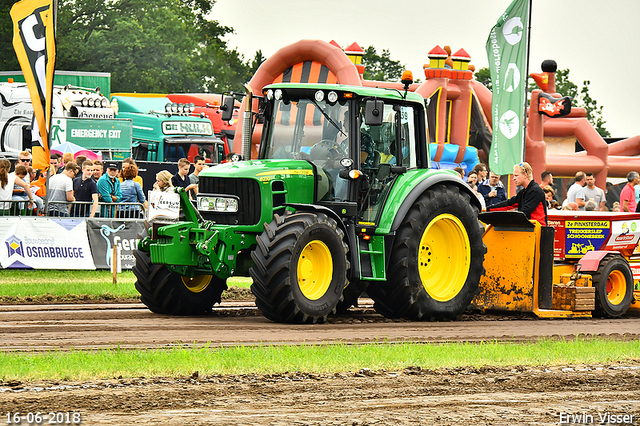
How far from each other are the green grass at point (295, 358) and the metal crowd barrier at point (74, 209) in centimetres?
849

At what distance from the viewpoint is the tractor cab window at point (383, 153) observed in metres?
10.4

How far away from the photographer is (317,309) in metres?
9.73

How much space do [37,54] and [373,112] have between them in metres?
7.28

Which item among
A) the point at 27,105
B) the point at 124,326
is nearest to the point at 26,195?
the point at 124,326

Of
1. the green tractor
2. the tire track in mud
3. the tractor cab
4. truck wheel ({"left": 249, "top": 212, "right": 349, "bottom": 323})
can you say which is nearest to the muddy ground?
the tire track in mud

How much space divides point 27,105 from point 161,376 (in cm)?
1861

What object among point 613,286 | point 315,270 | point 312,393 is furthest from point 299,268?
point 613,286

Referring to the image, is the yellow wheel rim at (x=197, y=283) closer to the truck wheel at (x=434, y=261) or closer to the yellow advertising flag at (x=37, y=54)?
the truck wheel at (x=434, y=261)

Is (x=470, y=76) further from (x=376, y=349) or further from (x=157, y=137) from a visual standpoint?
(x=376, y=349)

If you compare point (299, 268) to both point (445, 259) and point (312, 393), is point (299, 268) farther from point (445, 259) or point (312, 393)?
point (312, 393)

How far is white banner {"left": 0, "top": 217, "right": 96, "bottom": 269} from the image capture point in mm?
14828

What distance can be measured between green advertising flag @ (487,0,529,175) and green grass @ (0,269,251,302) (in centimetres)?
659

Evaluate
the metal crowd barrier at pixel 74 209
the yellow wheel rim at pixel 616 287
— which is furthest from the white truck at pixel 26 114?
the yellow wheel rim at pixel 616 287

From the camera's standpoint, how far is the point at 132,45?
2290 inches
